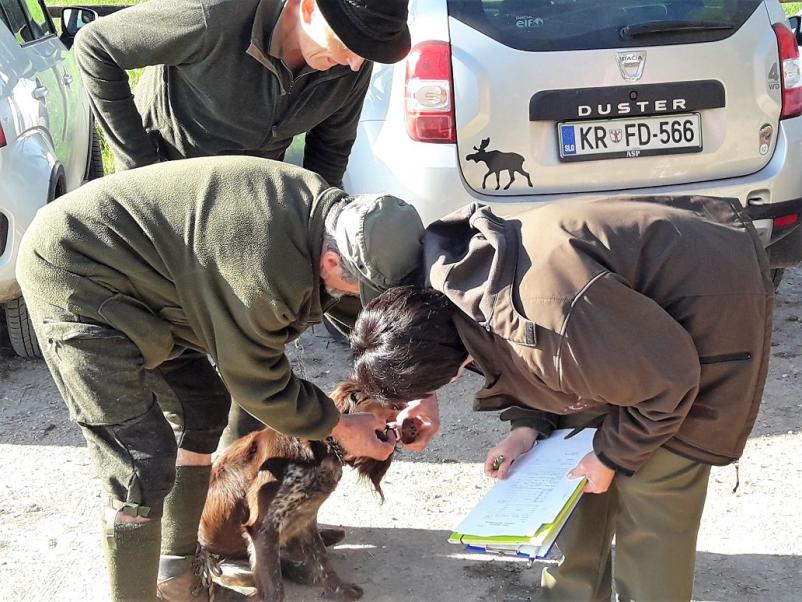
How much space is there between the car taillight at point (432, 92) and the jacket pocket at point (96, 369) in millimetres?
2131

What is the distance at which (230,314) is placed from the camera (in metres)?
2.65

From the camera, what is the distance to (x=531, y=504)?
2.74m

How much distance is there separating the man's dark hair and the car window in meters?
4.14

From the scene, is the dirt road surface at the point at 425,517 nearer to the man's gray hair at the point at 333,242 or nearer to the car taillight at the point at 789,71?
the car taillight at the point at 789,71

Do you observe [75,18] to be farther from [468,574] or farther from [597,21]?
[468,574]

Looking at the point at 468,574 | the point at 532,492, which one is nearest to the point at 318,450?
the point at 468,574

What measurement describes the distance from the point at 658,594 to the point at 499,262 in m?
→ 1.08

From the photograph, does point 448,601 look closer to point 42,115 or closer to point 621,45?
point 621,45

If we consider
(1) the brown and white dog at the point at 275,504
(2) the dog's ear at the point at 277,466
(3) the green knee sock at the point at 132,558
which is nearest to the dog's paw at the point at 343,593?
(1) the brown and white dog at the point at 275,504

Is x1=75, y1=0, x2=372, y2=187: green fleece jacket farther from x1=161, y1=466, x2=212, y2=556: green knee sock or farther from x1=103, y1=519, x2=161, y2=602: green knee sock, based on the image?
x1=103, y1=519, x2=161, y2=602: green knee sock

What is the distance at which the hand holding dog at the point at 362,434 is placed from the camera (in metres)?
3.16

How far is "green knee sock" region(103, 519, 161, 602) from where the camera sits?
114 inches

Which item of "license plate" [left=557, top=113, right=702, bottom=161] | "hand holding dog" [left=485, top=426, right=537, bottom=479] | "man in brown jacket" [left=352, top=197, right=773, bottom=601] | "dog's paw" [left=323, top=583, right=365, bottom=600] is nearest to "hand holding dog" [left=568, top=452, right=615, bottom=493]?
"man in brown jacket" [left=352, top=197, right=773, bottom=601]

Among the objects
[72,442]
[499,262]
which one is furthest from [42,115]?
[499,262]
